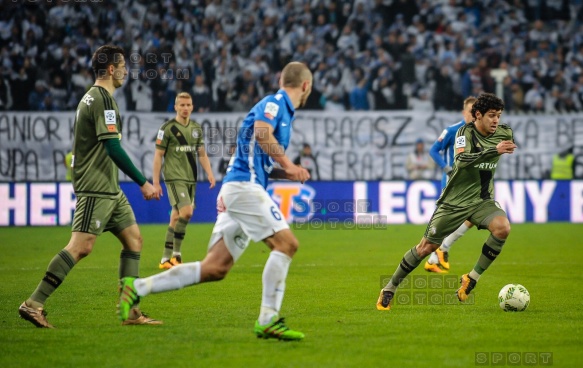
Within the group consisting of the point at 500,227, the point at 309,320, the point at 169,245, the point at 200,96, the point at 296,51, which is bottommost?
the point at 309,320

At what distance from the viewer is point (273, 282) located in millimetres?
6918

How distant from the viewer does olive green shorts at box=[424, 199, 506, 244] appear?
9102mm

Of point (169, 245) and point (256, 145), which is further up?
point (256, 145)

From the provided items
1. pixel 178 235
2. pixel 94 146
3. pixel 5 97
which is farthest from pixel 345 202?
pixel 94 146

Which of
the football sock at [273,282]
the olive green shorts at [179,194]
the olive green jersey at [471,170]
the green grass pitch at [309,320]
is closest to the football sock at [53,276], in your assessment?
the green grass pitch at [309,320]

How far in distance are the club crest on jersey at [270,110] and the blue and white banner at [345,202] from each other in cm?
1458

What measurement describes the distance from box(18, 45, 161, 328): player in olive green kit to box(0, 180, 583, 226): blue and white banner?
1365 centimetres

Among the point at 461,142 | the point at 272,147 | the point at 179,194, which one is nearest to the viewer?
the point at 272,147

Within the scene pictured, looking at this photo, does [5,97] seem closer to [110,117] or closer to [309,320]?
[110,117]

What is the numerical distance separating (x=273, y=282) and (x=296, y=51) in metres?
19.9

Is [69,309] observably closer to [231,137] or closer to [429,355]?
[429,355]

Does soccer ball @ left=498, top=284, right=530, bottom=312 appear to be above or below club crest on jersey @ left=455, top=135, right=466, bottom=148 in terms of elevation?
below

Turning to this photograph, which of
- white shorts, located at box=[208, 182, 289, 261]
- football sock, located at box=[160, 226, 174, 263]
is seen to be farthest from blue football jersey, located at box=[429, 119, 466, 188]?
white shorts, located at box=[208, 182, 289, 261]

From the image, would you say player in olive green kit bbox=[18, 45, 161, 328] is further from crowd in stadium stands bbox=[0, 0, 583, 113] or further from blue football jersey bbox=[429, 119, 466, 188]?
crowd in stadium stands bbox=[0, 0, 583, 113]
